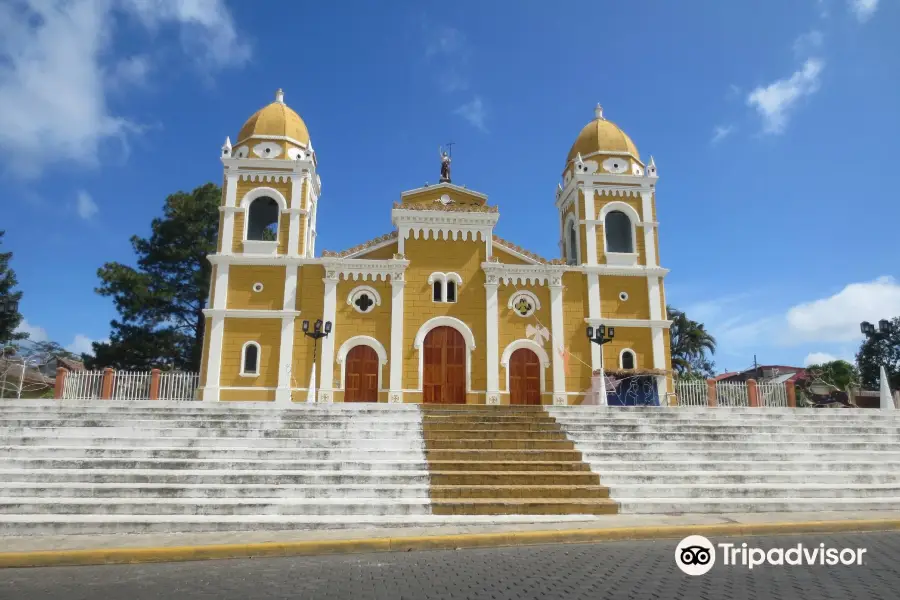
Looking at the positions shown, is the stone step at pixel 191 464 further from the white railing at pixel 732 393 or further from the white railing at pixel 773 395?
the white railing at pixel 773 395

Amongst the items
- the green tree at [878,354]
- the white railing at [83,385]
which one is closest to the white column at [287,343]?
the white railing at [83,385]

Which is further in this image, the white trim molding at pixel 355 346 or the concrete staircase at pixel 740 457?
the white trim molding at pixel 355 346

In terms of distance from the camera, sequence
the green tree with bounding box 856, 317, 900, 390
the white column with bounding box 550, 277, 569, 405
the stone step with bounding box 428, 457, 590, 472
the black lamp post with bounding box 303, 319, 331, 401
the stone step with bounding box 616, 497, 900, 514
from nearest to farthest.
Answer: the stone step with bounding box 616, 497, 900, 514 → the stone step with bounding box 428, 457, 590, 472 → the black lamp post with bounding box 303, 319, 331, 401 → the white column with bounding box 550, 277, 569, 405 → the green tree with bounding box 856, 317, 900, 390

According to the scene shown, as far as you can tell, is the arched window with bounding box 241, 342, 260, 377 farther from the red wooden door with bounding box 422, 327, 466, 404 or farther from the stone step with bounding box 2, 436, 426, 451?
the stone step with bounding box 2, 436, 426, 451

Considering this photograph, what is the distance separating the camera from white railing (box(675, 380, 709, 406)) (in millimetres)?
21172

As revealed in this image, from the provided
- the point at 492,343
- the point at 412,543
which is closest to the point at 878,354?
the point at 492,343

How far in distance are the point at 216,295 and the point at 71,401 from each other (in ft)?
27.1

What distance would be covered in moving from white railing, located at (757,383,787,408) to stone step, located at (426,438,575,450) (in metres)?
11.3

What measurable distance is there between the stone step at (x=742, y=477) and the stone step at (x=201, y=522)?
90.6 inches

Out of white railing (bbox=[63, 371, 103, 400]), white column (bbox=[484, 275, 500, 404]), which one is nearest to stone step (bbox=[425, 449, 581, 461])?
white column (bbox=[484, 275, 500, 404])

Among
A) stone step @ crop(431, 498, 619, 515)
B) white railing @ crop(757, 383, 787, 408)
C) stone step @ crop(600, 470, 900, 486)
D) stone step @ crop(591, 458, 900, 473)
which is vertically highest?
white railing @ crop(757, 383, 787, 408)

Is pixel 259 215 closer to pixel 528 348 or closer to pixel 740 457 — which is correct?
pixel 528 348

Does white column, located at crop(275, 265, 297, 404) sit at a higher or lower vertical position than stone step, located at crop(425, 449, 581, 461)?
higher

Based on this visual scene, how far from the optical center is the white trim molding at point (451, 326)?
21328 mm
